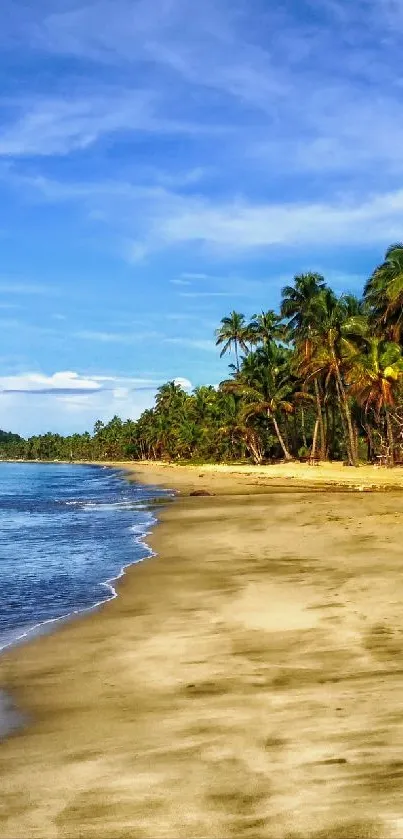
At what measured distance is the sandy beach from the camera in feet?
15.6

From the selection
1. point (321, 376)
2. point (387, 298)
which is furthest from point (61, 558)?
point (321, 376)

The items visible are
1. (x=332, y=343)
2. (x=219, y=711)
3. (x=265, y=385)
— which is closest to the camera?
(x=219, y=711)

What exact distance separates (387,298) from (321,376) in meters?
12.6

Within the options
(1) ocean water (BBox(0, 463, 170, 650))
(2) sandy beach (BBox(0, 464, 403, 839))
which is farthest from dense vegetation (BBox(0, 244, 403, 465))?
(2) sandy beach (BBox(0, 464, 403, 839))

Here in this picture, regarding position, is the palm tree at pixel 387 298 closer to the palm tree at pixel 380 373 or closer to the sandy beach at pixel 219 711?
the palm tree at pixel 380 373

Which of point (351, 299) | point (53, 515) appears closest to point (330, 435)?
point (351, 299)

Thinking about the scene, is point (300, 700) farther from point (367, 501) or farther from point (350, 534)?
point (367, 501)

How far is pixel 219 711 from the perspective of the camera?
679 centimetres

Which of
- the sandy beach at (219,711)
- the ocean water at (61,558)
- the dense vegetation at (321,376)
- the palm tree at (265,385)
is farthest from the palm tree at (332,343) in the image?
the sandy beach at (219,711)

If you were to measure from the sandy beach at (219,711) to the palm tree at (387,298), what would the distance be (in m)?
41.8

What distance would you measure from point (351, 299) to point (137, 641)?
5984 centimetres

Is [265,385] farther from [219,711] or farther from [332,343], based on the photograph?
[219,711]

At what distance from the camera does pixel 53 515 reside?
117 feet

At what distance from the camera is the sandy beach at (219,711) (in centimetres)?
476
